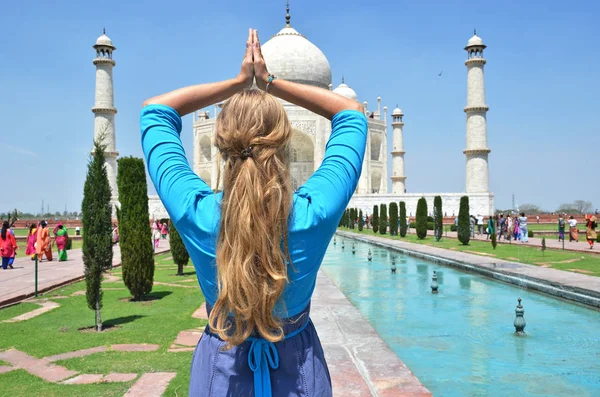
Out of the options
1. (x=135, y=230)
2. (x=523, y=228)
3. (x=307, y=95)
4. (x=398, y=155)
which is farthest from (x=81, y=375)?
(x=398, y=155)

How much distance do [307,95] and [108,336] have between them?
3.50 m

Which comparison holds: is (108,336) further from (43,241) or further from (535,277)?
(43,241)

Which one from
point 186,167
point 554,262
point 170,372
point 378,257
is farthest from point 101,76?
point 186,167

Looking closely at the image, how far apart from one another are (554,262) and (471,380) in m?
6.51

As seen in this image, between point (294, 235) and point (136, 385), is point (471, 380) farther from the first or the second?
point (294, 235)

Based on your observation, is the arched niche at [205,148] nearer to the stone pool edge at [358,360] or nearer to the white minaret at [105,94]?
the white minaret at [105,94]

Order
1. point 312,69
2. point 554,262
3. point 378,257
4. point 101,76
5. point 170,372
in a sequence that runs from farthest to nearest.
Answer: point 312,69 < point 101,76 < point 378,257 < point 554,262 < point 170,372

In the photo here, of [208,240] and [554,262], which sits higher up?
[208,240]

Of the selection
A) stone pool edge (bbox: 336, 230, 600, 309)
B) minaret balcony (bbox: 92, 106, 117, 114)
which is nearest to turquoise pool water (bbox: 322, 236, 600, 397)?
stone pool edge (bbox: 336, 230, 600, 309)

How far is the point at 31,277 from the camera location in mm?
7820

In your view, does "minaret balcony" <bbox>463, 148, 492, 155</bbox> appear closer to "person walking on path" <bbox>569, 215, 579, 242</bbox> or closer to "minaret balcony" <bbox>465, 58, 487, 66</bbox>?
"minaret balcony" <bbox>465, 58, 487, 66</bbox>

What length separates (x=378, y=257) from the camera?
1120cm

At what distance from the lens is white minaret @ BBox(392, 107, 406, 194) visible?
3225cm

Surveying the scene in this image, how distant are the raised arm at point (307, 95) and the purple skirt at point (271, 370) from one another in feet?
1.35
